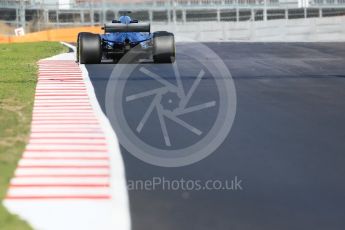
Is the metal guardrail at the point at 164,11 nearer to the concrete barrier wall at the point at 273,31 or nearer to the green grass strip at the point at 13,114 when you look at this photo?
the concrete barrier wall at the point at 273,31

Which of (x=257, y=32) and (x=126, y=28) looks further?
(x=257, y=32)

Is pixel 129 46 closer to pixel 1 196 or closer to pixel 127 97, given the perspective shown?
pixel 127 97

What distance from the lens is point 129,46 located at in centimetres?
2036

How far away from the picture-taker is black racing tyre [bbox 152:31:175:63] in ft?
65.5

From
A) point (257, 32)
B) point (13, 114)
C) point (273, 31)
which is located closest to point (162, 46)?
point (13, 114)

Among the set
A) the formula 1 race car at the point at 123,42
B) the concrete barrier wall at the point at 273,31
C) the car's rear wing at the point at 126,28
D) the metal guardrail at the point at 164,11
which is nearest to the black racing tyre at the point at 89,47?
the formula 1 race car at the point at 123,42

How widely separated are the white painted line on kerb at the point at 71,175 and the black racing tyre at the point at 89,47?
812cm

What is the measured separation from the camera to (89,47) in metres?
20.1

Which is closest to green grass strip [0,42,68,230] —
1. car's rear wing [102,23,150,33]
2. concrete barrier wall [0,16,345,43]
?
car's rear wing [102,23,150,33]

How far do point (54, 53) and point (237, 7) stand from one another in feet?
189

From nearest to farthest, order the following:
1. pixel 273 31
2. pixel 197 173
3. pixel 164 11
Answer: pixel 197 173
pixel 273 31
pixel 164 11

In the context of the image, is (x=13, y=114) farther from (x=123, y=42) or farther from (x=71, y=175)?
(x=123, y=42)

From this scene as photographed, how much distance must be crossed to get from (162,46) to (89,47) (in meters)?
2.66

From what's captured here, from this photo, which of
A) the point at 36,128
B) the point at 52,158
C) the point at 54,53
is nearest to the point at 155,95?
the point at 36,128
